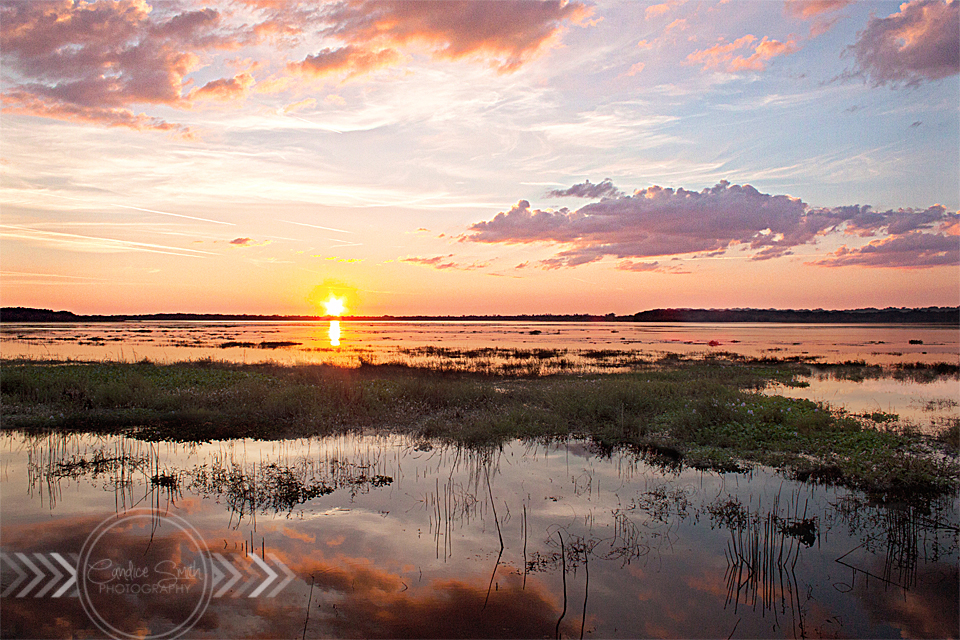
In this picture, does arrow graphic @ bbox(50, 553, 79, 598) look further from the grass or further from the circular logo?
the grass

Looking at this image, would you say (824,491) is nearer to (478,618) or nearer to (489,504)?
(489,504)

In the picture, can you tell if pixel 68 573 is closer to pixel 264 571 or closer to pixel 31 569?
pixel 31 569

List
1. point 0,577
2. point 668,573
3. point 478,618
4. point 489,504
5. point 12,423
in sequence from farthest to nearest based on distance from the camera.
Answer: point 12,423 → point 489,504 → point 668,573 → point 0,577 → point 478,618

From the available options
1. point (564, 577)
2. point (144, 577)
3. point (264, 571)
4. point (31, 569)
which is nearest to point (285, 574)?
point (264, 571)

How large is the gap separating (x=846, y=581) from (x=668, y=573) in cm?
243

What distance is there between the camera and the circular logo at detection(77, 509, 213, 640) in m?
6.10

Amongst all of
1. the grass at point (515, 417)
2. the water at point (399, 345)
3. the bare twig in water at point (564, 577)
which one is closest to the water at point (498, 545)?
the bare twig in water at point (564, 577)

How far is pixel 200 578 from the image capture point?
7.04 m

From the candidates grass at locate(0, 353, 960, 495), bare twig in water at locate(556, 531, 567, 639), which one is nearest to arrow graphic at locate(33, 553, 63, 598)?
bare twig in water at locate(556, 531, 567, 639)

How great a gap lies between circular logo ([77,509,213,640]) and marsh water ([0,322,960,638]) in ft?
0.13

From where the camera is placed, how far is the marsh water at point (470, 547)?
6281 mm

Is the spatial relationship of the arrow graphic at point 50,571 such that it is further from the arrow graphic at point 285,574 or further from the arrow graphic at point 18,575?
the arrow graphic at point 285,574

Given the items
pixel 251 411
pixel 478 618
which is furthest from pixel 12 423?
pixel 478 618

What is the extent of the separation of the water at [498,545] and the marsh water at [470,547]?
1.3 inches
